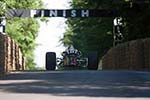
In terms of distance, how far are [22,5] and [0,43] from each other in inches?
1400

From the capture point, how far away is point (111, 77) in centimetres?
1806

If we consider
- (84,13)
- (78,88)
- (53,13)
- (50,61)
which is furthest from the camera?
(53,13)

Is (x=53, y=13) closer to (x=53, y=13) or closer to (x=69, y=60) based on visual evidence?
(x=53, y=13)

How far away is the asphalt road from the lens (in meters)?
12.9

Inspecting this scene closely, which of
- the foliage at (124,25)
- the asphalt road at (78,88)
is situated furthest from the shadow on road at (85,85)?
the foliage at (124,25)

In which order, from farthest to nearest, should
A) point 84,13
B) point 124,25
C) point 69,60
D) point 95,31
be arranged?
1. point 95,31
2. point 84,13
3. point 124,25
4. point 69,60

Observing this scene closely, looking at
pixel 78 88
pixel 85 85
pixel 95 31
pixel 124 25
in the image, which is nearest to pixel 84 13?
pixel 124 25

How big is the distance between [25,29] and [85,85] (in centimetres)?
5271

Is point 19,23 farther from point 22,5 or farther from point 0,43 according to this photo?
point 0,43

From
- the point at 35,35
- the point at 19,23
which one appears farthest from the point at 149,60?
the point at 35,35

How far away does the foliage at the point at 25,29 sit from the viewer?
5858 centimetres

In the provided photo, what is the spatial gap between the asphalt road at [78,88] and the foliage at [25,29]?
37355mm

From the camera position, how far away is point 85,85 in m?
15.4

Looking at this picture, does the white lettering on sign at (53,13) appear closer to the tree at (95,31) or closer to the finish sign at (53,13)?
the finish sign at (53,13)
